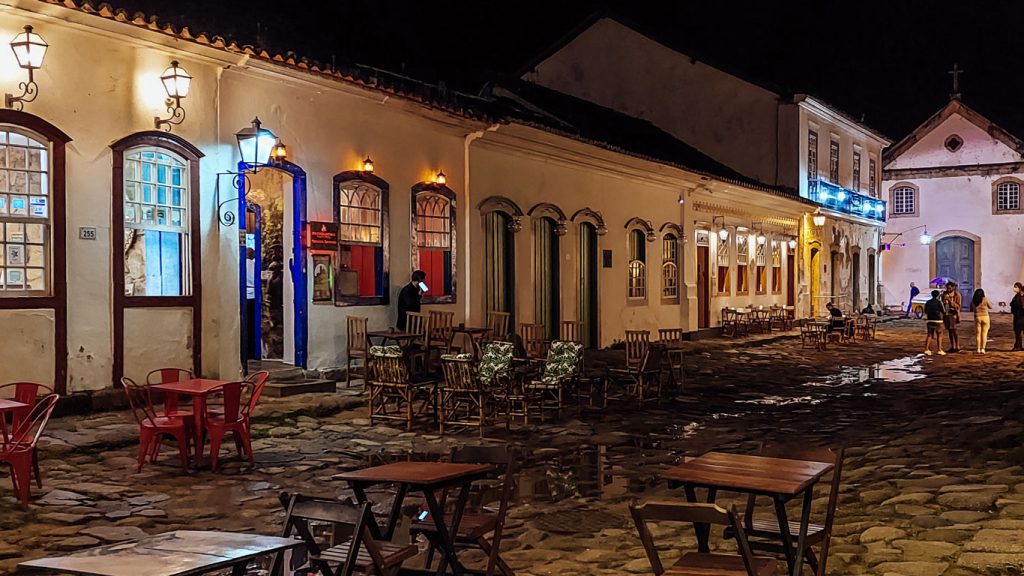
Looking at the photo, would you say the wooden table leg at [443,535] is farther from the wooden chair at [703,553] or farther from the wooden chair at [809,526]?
the wooden chair at [809,526]

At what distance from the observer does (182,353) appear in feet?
36.7

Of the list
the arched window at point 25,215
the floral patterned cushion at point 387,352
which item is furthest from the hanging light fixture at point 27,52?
the floral patterned cushion at point 387,352

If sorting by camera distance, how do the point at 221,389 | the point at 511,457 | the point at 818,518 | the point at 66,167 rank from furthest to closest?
the point at 66,167, the point at 221,389, the point at 818,518, the point at 511,457

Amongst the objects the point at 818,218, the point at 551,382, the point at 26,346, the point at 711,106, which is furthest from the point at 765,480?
the point at 818,218

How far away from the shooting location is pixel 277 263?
13.5m

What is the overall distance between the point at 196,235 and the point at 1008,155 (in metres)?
35.7

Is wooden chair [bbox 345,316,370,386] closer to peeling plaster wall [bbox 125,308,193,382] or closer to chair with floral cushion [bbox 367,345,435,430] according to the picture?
chair with floral cushion [bbox 367,345,435,430]

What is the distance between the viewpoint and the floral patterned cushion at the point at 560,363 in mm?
11266

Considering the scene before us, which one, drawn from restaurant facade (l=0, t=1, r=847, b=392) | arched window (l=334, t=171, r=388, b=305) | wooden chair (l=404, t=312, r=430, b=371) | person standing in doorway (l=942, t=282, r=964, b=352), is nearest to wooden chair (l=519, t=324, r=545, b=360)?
wooden chair (l=404, t=312, r=430, b=371)

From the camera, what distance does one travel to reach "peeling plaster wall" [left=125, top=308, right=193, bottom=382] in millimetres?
10609

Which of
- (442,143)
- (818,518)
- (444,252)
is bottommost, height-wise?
(818,518)

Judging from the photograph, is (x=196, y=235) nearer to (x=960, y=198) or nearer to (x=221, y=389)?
(x=221, y=389)

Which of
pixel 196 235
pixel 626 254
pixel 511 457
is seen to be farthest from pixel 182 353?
pixel 626 254

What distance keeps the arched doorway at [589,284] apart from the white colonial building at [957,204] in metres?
24.7
